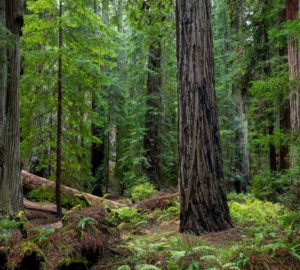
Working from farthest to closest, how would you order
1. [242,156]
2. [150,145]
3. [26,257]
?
[242,156] → [150,145] → [26,257]

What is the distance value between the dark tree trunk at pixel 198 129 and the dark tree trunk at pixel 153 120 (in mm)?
8263

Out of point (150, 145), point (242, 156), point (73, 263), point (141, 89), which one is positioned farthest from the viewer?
point (242, 156)

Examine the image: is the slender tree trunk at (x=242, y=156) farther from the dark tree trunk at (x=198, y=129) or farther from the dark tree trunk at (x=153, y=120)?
the dark tree trunk at (x=198, y=129)

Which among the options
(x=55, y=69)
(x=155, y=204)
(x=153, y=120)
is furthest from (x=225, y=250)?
(x=153, y=120)

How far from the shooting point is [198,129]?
5926 mm

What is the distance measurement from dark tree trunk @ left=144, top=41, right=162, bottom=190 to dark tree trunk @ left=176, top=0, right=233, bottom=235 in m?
8.26

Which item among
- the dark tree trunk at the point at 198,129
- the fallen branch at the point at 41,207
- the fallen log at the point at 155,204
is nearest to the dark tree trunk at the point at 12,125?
the fallen branch at the point at 41,207

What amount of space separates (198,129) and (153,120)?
8977mm

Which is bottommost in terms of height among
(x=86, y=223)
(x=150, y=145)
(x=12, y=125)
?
(x=86, y=223)

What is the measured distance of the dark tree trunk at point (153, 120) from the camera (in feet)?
48.0

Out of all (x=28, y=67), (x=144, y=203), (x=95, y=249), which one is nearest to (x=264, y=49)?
(x=144, y=203)

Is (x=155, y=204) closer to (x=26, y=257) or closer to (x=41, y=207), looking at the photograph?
(x=41, y=207)

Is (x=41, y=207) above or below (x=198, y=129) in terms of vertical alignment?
below

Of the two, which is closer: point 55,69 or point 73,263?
point 73,263
